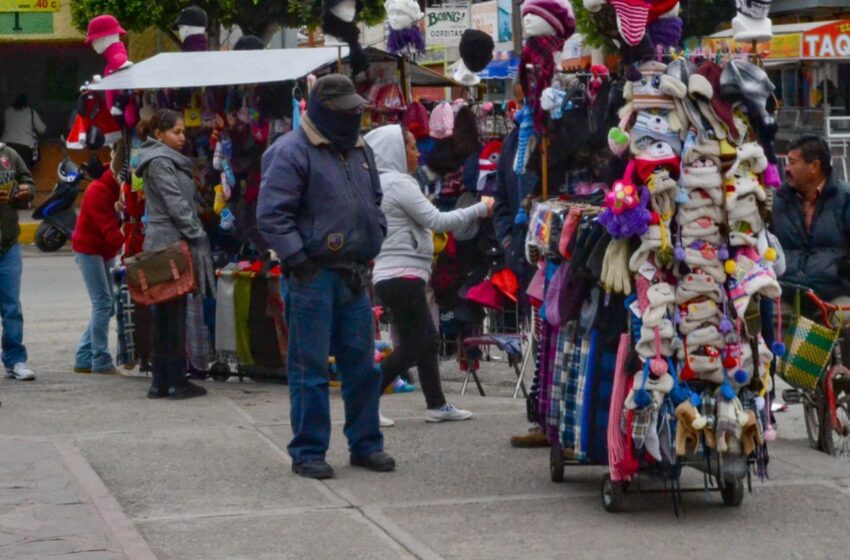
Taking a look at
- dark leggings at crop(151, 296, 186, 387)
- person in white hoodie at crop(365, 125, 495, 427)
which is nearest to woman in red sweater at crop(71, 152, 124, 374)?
dark leggings at crop(151, 296, 186, 387)

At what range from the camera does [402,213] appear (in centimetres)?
872

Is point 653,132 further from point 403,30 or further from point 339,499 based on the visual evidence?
point 403,30

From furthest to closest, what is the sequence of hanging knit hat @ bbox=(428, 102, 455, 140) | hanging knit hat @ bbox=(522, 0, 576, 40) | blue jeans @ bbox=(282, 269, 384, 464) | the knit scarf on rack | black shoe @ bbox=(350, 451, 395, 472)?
1. hanging knit hat @ bbox=(428, 102, 455, 140)
2. hanging knit hat @ bbox=(522, 0, 576, 40)
3. the knit scarf on rack
4. black shoe @ bbox=(350, 451, 395, 472)
5. blue jeans @ bbox=(282, 269, 384, 464)

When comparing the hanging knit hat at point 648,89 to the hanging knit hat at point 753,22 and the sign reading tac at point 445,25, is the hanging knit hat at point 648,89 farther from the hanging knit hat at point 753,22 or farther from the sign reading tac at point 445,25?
the sign reading tac at point 445,25

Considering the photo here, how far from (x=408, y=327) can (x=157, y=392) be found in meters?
2.13

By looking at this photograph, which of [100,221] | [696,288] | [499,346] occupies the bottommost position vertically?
[499,346]

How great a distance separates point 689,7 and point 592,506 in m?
25.3

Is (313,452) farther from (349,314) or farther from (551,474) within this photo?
(551,474)

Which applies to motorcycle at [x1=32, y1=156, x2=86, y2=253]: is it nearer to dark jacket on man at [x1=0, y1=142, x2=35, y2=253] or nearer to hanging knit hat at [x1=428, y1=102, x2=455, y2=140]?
dark jacket on man at [x1=0, y1=142, x2=35, y2=253]

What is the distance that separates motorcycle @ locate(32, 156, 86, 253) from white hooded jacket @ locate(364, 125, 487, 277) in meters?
4.26

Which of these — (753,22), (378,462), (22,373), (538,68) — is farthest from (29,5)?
(753,22)

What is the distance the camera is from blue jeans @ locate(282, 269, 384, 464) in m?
7.53

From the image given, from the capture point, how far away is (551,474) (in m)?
7.55

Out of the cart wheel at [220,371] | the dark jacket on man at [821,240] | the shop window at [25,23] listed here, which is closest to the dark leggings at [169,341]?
the cart wheel at [220,371]
